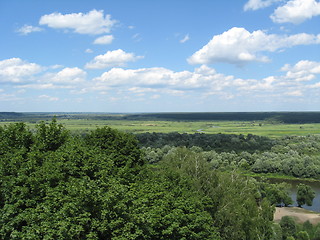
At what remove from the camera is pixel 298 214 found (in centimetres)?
5391

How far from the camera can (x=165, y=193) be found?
23.5 metres

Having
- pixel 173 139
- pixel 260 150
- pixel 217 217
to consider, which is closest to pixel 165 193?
pixel 217 217

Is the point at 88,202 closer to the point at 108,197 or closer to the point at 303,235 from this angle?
the point at 108,197

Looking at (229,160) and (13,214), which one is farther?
(229,160)

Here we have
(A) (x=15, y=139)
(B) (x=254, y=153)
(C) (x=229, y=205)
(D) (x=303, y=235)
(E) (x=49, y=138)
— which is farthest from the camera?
(B) (x=254, y=153)

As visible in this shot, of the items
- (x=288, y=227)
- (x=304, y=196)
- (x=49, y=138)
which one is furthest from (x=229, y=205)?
(x=304, y=196)

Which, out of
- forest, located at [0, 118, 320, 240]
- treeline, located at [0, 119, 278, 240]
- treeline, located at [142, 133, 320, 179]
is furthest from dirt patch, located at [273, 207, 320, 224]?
treeline, located at [0, 119, 278, 240]

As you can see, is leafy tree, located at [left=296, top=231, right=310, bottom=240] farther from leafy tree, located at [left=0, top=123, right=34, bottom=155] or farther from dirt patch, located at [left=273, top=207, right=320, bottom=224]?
leafy tree, located at [left=0, top=123, right=34, bottom=155]

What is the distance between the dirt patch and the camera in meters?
50.2

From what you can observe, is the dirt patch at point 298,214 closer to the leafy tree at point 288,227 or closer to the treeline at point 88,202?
the leafy tree at point 288,227

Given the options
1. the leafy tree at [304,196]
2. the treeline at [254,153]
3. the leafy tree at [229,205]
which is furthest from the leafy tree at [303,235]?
the treeline at [254,153]

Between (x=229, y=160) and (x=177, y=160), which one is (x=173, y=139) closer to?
(x=229, y=160)

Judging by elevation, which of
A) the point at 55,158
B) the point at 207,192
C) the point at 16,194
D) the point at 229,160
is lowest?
the point at 229,160

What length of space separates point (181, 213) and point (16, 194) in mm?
12628
